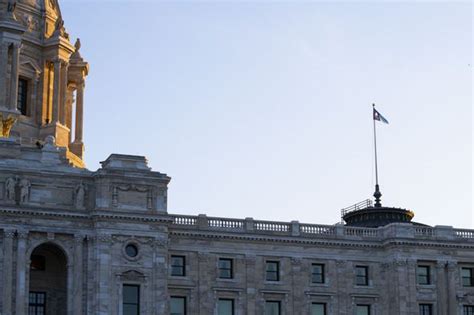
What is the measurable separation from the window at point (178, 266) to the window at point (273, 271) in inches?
260

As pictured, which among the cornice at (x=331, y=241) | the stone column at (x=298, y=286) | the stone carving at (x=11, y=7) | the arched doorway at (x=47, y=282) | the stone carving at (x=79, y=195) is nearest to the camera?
the stone carving at (x=79, y=195)

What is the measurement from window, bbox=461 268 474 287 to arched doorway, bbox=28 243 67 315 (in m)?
30.9

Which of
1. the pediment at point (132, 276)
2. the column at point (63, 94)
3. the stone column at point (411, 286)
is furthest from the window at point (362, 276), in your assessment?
the column at point (63, 94)

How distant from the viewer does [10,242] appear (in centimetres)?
9438

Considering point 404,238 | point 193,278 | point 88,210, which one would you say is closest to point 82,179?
point 88,210

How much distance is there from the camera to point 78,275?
9575 cm

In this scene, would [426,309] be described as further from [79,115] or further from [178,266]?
[79,115]

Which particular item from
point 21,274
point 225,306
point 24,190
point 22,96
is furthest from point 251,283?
point 22,96

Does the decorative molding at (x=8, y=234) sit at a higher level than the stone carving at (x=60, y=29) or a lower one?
lower

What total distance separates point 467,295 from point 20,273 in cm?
3475

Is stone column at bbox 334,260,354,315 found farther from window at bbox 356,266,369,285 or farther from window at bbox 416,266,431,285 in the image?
window at bbox 416,266,431,285

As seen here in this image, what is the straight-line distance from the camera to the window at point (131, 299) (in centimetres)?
9625

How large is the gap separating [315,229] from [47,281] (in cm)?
2102

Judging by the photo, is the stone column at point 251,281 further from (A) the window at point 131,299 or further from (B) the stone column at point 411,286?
(B) the stone column at point 411,286
